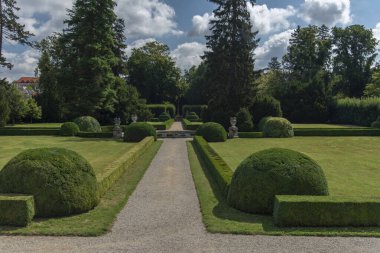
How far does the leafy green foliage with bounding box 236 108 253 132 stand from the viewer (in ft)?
113

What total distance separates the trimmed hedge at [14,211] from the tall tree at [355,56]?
206 feet

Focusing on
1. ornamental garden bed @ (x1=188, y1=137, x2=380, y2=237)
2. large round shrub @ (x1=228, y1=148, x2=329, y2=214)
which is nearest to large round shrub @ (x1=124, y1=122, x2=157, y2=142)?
ornamental garden bed @ (x1=188, y1=137, x2=380, y2=237)

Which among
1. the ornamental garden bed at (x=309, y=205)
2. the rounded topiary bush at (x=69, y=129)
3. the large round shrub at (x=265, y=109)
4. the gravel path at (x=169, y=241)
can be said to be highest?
the large round shrub at (x=265, y=109)

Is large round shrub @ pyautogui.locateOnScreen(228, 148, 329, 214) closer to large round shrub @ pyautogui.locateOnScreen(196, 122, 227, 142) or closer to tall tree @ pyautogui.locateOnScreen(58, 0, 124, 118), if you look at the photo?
large round shrub @ pyautogui.locateOnScreen(196, 122, 227, 142)

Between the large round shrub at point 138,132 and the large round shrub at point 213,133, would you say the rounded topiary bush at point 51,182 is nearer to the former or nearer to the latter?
the large round shrub at point 138,132

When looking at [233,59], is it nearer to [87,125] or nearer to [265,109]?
Result: [265,109]

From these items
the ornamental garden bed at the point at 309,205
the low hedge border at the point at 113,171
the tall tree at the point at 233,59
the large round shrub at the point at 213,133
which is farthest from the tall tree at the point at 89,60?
the ornamental garden bed at the point at 309,205

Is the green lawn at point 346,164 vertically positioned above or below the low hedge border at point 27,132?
below

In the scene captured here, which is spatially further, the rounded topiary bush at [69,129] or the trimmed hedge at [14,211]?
the rounded topiary bush at [69,129]

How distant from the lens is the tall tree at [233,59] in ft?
120

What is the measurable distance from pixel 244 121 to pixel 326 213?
2714 centimetres

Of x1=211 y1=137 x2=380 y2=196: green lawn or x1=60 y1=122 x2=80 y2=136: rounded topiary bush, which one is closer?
x1=211 y1=137 x2=380 y2=196: green lawn

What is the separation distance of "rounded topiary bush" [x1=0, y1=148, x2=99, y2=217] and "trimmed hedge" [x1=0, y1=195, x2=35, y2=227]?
1.61 feet

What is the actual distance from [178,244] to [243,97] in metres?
30.8
